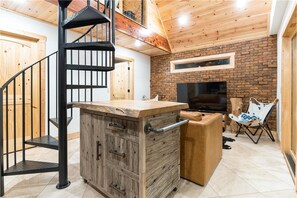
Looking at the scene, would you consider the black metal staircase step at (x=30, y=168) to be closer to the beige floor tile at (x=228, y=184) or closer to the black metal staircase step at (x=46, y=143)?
the black metal staircase step at (x=46, y=143)

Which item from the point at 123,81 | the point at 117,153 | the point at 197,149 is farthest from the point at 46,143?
the point at 123,81

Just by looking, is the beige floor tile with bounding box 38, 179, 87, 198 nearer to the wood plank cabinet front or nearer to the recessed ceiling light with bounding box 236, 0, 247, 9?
the wood plank cabinet front

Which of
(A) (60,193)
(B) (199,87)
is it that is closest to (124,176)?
(A) (60,193)

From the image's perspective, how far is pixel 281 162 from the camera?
8.32 feet

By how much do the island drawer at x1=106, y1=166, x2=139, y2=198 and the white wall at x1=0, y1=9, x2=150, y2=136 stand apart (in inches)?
95.7

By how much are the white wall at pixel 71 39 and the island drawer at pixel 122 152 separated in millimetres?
2417

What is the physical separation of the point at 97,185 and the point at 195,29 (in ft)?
15.5

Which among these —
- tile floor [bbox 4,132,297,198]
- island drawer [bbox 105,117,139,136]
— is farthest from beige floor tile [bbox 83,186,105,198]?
island drawer [bbox 105,117,139,136]

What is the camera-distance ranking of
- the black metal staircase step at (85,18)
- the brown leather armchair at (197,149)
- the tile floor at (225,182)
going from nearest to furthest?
the black metal staircase step at (85,18), the tile floor at (225,182), the brown leather armchair at (197,149)

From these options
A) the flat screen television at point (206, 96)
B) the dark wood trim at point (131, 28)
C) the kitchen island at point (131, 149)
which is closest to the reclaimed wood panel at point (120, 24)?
the dark wood trim at point (131, 28)

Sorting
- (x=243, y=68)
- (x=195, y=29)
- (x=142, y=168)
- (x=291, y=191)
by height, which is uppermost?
(x=195, y=29)

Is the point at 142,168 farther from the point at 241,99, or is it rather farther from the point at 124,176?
the point at 241,99

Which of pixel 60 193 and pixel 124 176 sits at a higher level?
pixel 124 176

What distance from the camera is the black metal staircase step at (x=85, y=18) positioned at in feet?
5.35
